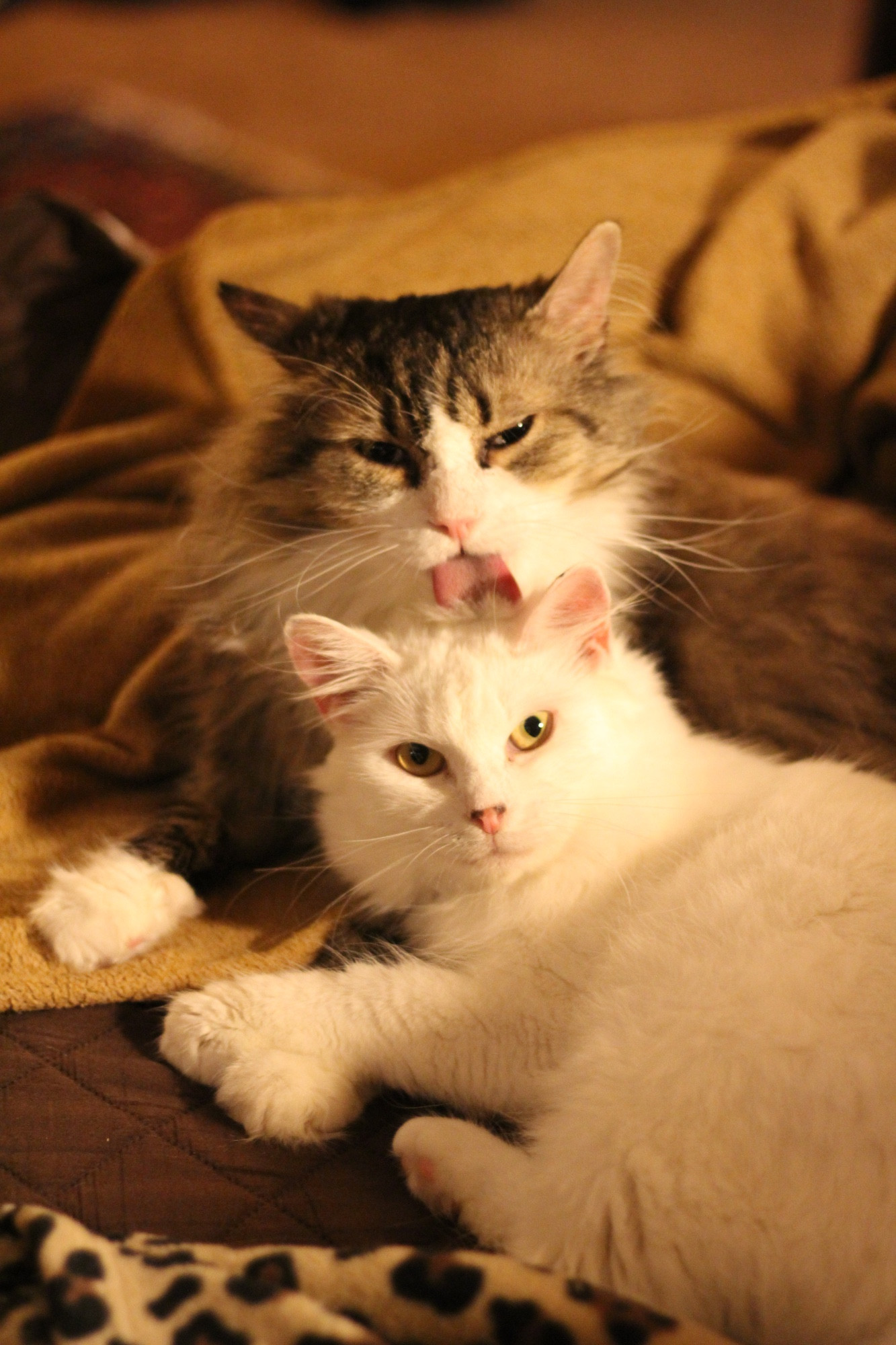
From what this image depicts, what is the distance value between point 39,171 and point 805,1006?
102 inches

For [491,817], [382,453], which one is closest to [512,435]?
[382,453]

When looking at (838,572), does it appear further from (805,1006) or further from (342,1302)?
(342,1302)

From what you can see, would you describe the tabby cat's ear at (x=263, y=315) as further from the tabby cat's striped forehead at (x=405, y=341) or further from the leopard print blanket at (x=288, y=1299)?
the leopard print blanket at (x=288, y=1299)

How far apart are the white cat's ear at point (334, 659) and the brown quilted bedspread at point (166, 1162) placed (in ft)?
1.46

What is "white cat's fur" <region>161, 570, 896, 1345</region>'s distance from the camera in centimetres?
84

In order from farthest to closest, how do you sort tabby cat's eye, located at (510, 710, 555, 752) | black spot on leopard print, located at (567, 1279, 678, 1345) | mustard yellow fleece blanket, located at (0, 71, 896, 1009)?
mustard yellow fleece blanket, located at (0, 71, 896, 1009) → tabby cat's eye, located at (510, 710, 555, 752) → black spot on leopard print, located at (567, 1279, 678, 1345)

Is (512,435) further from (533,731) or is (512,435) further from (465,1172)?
(465,1172)

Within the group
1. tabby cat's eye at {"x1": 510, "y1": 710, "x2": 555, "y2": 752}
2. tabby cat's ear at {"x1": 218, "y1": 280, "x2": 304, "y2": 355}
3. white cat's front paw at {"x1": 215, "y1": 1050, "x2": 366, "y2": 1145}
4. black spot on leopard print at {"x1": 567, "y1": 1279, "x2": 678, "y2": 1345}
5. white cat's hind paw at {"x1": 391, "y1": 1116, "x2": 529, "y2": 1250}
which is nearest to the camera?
black spot on leopard print at {"x1": 567, "y1": 1279, "x2": 678, "y2": 1345}

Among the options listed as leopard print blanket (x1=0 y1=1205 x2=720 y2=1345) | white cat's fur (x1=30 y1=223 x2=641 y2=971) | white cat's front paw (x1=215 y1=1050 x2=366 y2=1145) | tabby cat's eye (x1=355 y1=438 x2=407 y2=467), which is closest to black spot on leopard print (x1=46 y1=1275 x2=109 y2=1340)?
leopard print blanket (x1=0 y1=1205 x2=720 y2=1345)

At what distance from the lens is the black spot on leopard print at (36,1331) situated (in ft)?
2.63

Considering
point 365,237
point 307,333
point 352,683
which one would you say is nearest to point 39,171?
point 365,237

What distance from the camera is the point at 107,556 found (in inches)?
70.3

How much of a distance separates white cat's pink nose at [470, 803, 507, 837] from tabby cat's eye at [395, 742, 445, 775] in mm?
90

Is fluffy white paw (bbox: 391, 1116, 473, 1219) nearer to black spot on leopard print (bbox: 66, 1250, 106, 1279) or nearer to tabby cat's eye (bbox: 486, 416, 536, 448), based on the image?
black spot on leopard print (bbox: 66, 1250, 106, 1279)
